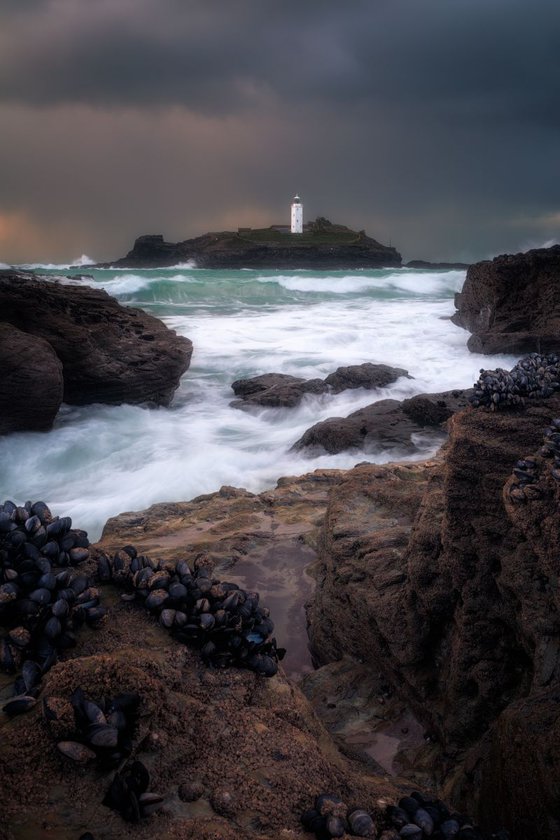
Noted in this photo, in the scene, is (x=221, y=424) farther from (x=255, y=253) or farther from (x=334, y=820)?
(x=255, y=253)

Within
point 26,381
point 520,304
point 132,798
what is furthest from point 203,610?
point 520,304

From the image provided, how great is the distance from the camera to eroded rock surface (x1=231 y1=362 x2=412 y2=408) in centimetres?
1472

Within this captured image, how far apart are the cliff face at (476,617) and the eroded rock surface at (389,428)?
17.9 feet

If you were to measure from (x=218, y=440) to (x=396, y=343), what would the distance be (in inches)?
479

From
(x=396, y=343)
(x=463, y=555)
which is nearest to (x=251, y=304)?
(x=396, y=343)

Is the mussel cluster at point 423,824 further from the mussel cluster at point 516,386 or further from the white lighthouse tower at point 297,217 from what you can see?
the white lighthouse tower at point 297,217

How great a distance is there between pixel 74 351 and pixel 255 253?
284 ft

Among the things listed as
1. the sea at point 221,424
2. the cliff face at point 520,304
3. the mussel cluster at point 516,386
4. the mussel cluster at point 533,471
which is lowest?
the sea at point 221,424

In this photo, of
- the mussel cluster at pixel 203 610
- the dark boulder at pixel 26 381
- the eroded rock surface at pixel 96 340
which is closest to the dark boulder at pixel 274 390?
the eroded rock surface at pixel 96 340

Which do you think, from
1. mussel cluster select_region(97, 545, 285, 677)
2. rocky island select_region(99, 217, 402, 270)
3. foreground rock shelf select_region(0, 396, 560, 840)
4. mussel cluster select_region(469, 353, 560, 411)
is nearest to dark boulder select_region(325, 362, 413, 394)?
foreground rock shelf select_region(0, 396, 560, 840)

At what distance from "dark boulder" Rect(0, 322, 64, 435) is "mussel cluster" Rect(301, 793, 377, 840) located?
428 inches

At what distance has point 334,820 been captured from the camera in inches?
83.2

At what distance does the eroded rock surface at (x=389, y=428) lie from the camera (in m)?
10.4

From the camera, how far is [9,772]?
1993 millimetres
